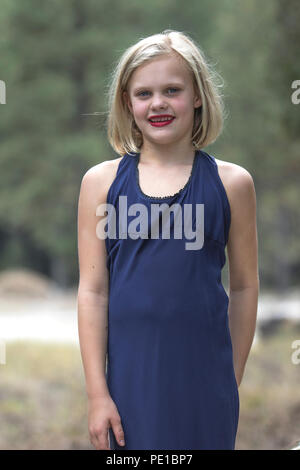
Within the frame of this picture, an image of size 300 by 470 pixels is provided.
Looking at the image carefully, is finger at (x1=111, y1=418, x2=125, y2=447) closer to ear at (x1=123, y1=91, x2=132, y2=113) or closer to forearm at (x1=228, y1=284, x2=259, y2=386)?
forearm at (x1=228, y1=284, x2=259, y2=386)

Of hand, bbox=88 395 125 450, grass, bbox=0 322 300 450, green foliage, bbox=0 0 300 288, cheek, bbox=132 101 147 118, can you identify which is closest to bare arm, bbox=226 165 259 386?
cheek, bbox=132 101 147 118

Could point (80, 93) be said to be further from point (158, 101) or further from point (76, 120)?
point (158, 101)

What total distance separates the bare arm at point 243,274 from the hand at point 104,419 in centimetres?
39

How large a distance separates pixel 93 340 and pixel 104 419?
0.66 ft

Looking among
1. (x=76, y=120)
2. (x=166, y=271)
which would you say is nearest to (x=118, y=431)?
(x=166, y=271)

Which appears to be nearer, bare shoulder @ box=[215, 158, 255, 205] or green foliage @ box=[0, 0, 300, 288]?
bare shoulder @ box=[215, 158, 255, 205]

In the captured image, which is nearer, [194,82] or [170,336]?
[170,336]

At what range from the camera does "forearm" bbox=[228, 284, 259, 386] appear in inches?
79.2

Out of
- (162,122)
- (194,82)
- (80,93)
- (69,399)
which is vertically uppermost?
→ (80,93)

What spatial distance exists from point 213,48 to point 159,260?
14.0 m

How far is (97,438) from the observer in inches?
73.2

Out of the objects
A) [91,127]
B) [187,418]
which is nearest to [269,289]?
[91,127]

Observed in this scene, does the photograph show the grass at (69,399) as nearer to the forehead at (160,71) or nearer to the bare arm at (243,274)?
the bare arm at (243,274)

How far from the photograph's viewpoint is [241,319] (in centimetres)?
201
